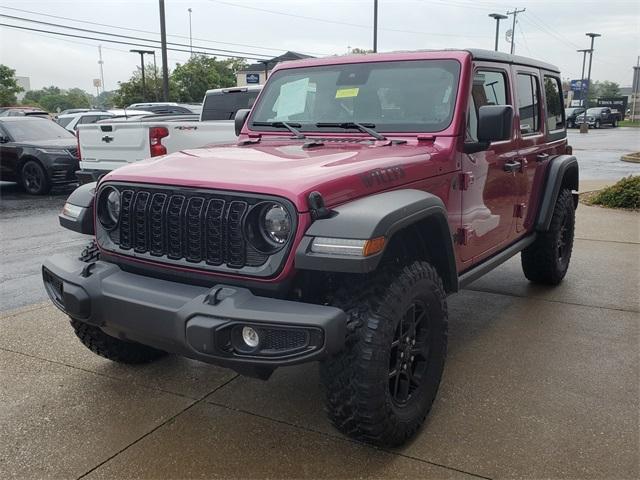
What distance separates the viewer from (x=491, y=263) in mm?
4156

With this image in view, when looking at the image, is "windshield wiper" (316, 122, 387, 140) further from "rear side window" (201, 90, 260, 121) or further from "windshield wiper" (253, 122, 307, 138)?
"rear side window" (201, 90, 260, 121)

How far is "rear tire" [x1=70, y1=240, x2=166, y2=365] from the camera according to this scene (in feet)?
11.5

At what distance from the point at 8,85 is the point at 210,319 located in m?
50.9

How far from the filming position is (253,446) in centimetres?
296

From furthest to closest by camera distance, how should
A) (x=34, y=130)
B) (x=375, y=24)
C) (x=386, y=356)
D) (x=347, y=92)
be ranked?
(x=375, y=24)
(x=34, y=130)
(x=347, y=92)
(x=386, y=356)

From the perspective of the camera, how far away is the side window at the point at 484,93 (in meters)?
3.77

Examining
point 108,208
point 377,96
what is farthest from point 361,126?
point 108,208

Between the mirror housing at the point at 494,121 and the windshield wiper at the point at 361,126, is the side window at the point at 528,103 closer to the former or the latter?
the mirror housing at the point at 494,121

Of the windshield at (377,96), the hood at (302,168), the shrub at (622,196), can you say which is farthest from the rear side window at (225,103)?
the hood at (302,168)

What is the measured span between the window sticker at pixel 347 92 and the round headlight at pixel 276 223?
1587mm

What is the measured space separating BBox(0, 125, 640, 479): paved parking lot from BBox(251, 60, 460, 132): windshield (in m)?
1.57

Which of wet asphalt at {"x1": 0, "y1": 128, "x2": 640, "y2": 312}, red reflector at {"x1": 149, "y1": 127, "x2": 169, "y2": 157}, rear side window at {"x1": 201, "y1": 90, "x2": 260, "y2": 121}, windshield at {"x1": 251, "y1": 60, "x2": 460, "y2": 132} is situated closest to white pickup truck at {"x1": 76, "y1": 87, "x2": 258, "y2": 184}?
red reflector at {"x1": 149, "y1": 127, "x2": 169, "y2": 157}


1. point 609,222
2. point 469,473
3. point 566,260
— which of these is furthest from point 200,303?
point 609,222

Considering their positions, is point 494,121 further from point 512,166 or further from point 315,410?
point 315,410
